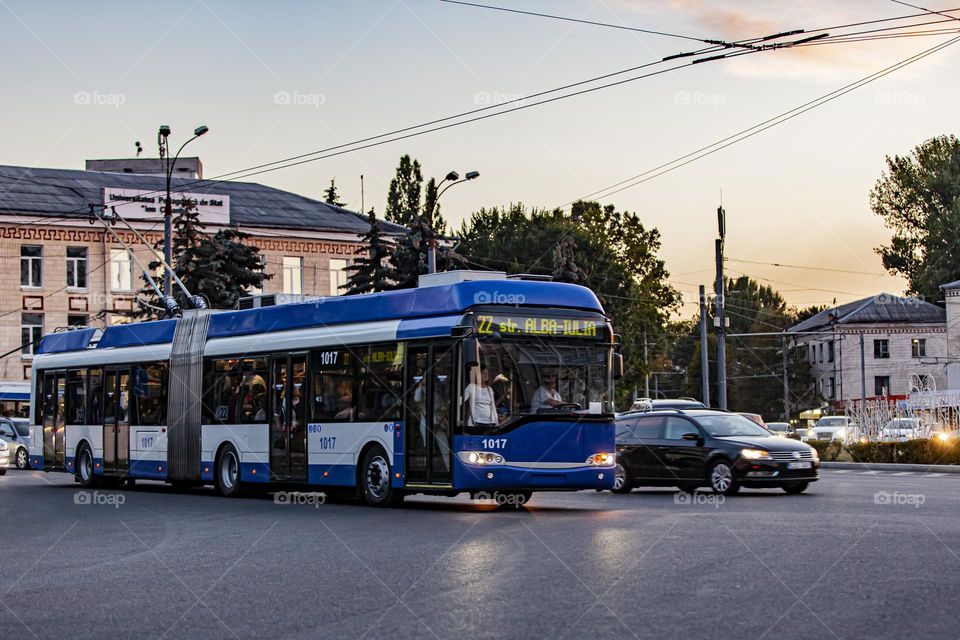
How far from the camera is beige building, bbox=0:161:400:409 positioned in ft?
209

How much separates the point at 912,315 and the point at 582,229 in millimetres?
33440

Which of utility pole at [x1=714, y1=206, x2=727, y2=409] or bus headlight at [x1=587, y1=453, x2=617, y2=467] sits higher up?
utility pole at [x1=714, y1=206, x2=727, y2=409]

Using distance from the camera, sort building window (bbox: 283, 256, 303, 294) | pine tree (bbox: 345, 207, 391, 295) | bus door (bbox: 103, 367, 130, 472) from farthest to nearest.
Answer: building window (bbox: 283, 256, 303, 294)
pine tree (bbox: 345, 207, 391, 295)
bus door (bbox: 103, 367, 130, 472)

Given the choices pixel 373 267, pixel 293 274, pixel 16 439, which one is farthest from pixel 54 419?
pixel 293 274

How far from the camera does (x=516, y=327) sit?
18578 mm

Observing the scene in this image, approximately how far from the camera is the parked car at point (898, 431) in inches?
1557

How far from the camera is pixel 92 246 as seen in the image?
6581 centimetres

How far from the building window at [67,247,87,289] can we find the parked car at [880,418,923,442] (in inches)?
1562

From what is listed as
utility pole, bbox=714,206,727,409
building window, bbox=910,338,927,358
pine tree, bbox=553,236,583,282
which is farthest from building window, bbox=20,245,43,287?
building window, bbox=910,338,927,358

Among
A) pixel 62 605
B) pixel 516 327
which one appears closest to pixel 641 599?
pixel 62 605

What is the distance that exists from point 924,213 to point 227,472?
74.0m

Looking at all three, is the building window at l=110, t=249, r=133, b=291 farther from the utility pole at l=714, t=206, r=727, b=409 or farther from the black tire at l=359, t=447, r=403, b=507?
the black tire at l=359, t=447, r=403, b=507

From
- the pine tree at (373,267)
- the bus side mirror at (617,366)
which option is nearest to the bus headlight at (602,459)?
the bus side mirror at (617,366)

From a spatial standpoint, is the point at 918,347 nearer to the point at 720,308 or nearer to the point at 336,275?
the point at 336,275
